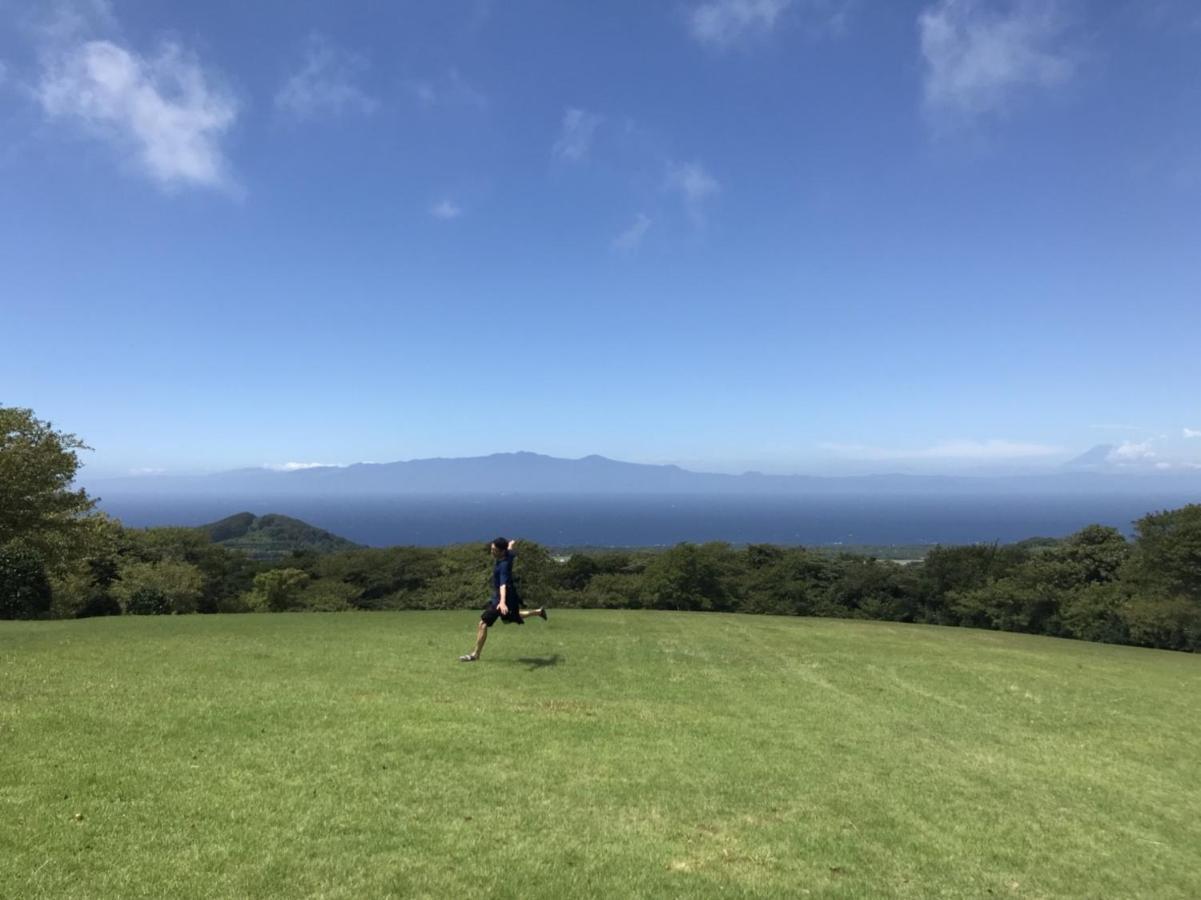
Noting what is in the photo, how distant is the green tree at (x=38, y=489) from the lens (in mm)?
23469

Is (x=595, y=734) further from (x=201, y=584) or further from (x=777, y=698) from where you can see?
(x=201, y=584)

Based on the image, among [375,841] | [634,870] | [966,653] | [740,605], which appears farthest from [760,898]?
[740,605]

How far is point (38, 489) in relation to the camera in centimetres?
2419

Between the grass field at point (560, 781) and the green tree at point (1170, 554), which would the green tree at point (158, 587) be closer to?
the grass field at point (560, 781)

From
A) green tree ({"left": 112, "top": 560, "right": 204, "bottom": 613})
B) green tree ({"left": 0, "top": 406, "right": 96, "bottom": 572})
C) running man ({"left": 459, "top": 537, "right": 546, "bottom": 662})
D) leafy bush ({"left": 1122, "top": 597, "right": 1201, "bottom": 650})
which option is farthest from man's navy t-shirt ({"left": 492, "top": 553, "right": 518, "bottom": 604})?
leafy bush ({"left": 1122, "top": 597, "right": 1201, "bottom": 650})

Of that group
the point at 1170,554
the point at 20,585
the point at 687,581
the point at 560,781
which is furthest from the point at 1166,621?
the point at 20,585

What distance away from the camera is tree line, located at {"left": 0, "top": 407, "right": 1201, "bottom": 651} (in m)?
27.0

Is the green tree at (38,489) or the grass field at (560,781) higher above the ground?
the green tree at (38,489)

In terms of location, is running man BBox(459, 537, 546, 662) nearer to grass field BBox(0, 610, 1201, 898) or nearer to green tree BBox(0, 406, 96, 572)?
grass field BBox(0, 610, 1201, 898)

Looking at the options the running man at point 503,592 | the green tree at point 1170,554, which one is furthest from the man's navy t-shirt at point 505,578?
the green tree at point 1170,554

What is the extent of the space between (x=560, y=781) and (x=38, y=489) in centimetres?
2562

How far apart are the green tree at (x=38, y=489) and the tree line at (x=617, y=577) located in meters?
0.05

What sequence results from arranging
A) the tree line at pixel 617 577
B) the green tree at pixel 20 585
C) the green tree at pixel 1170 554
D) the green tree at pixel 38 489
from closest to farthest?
the green tree at pixel 38 489 → the tree line at pixel 617 577 → the green tree at pixel 20 585 → the green tree at pixel 1170 554

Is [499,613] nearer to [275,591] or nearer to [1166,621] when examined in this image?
[1166,621]
